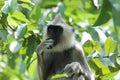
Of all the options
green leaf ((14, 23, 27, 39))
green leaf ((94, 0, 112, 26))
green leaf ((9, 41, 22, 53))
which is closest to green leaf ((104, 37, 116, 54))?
green leaf ((14, 23, 27, 39))

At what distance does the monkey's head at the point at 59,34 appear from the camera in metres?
3.74

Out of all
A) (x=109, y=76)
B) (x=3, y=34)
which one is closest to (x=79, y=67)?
(x=109, y=76)

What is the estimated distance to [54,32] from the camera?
12.7ft

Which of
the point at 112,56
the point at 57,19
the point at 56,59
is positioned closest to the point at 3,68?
the point at 56,59

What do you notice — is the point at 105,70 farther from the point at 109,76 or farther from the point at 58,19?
the point at 58,19

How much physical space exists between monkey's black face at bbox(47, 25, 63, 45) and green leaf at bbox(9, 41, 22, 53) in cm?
34

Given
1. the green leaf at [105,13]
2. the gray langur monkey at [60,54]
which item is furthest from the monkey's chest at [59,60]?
the green leaf at [105,13]

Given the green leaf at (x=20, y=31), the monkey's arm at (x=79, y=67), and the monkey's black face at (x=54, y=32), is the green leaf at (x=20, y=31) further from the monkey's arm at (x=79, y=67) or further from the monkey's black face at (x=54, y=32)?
the monkey's arm at (x=79, y=67)

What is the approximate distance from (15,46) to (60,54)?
0.66 metres

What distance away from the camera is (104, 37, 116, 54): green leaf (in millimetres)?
3291

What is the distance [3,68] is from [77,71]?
225 cm

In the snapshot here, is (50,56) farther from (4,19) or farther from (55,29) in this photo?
(4,19)

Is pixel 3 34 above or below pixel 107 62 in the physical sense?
above

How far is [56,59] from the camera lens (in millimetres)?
4023
